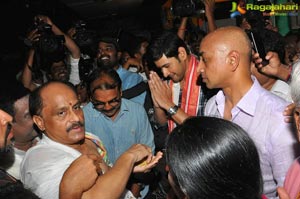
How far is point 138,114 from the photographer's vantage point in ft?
8.43

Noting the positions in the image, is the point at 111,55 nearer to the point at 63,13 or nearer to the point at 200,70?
the point at 200,70

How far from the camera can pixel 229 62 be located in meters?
1.88

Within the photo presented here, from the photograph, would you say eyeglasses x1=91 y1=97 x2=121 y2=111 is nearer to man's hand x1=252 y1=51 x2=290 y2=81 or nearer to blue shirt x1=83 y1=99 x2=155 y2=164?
blue shirt x1=83 y1=99 x2=155 y2=164

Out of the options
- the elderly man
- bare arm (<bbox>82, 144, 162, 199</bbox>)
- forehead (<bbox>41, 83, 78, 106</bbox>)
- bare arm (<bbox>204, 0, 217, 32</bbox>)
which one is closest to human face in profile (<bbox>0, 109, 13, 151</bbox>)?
the elderly man

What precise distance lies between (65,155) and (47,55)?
7.24ft

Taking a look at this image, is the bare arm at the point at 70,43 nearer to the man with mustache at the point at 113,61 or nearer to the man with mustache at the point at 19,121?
the man with mustache at the point at 113,61

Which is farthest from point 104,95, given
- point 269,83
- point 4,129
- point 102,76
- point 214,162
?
point 214,162

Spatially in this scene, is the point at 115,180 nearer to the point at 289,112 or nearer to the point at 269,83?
the point at 289,112

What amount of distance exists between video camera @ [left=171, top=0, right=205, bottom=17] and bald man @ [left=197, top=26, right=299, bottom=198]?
1.52 metres

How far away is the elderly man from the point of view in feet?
4.54

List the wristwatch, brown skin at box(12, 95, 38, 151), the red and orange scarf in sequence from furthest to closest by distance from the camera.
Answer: the red and orange scarf → the wristwatch → brown skin at box(12, 95, 38, 151)

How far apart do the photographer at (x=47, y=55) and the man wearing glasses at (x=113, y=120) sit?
1146 millimetres

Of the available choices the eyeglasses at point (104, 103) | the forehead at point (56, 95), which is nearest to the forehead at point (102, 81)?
the eyeglasses at point (104, 103)

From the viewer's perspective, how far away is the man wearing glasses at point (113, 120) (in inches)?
98.2
